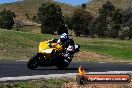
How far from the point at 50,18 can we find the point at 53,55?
263 feet

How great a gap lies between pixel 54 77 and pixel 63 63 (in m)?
4.35

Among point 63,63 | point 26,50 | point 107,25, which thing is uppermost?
point 63,63

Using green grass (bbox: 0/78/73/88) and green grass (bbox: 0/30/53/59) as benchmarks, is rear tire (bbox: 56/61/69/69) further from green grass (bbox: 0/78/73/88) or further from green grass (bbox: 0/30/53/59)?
green grass (bbox: 0/30/53/59)

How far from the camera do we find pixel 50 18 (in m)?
100

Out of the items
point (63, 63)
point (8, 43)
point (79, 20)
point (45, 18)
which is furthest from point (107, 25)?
point (63, 63)

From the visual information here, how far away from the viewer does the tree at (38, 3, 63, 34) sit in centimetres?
9688

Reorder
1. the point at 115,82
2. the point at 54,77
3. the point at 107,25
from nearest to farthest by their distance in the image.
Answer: the point at 115,82 → the point at 54,77 → the point at 107,25

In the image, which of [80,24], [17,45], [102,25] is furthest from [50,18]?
[17,45]

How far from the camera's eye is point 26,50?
40281mm

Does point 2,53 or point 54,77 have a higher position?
point 54,77

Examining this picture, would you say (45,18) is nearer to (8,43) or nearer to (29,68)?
(8,43)

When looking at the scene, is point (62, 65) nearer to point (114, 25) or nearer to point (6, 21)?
point (114, 25)

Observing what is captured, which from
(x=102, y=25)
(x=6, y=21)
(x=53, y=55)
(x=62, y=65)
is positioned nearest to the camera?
(x=53, y=55)

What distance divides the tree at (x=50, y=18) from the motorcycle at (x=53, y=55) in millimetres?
72828
